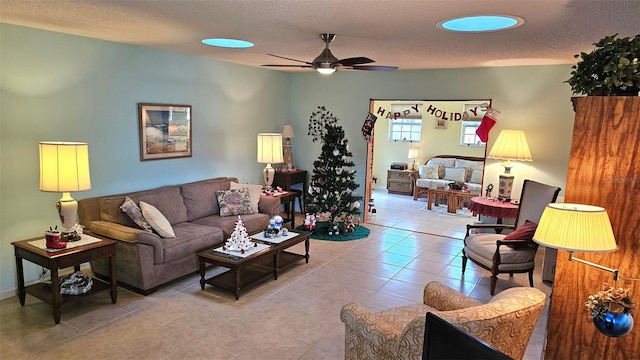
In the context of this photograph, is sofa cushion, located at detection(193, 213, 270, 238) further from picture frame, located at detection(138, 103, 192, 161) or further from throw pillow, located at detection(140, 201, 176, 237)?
picture frame, located at detection(138, 103, 192, 161)

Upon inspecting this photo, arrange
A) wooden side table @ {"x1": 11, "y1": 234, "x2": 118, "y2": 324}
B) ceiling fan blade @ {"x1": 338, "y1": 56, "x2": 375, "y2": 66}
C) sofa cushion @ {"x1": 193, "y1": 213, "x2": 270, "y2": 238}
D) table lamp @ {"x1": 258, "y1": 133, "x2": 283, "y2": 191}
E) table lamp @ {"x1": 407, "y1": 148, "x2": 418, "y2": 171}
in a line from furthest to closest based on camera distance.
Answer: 1. table lamp @ {"x1": 407, "y1": 148, "x2": 418, "y2": 171}
2. table lamp @ {"x1": 258, "y1": 133, "x2": 283, "y2": 191}
3. sofa cushion @ {"x1": 193, "y1": 213, "x2": 270, "y2": 238}
4. ceiling fan blade @ {"x1": 338, "y1": 56, "x2": 375, "y2": 66}
5. wooden side table @ {"x1": 11, "y1": 234, "x2": 118, "y2": 324}

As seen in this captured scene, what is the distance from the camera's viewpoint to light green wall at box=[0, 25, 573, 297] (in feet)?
12.4

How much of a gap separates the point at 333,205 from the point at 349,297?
2.24 metres

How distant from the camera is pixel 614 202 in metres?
2.26

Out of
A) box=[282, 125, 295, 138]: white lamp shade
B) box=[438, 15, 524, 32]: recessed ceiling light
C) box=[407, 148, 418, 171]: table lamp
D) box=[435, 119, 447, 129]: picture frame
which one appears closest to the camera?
box=[438, 15, 524, 32]: recessed ceiling light

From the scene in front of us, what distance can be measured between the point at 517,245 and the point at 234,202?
3376mm

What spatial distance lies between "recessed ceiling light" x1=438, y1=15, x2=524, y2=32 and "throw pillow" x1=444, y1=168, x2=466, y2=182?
617cm

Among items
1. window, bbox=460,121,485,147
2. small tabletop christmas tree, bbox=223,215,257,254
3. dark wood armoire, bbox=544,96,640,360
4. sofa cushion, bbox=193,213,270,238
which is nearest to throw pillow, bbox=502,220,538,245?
dark wood armoire, bbox=544,96,640,360

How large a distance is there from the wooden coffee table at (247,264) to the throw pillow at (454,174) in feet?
17.9

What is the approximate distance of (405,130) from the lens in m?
10.5

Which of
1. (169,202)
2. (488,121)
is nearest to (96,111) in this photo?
(169,202)

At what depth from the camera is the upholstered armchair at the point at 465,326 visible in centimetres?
183

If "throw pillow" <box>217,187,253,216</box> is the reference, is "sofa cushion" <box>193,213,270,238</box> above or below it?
below

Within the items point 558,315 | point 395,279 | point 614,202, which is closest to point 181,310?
point 395,279
